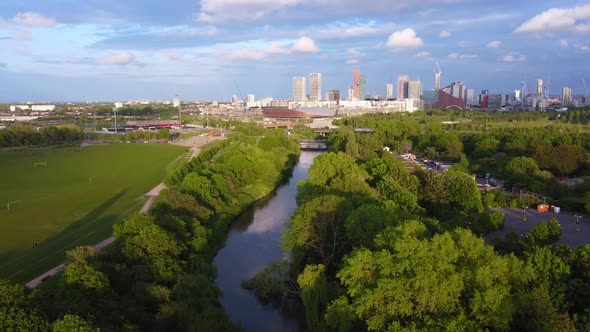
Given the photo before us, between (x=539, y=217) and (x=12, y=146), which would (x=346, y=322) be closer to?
(x=539, y=217)

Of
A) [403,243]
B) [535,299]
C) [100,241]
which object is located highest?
[403,243]

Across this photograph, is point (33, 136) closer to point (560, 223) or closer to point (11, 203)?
point (11, 203)

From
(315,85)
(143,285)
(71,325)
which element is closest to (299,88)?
(315,85)

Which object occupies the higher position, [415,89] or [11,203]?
[415,89]

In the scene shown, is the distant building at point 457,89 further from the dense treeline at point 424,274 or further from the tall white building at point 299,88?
the dense treeline at point 424,274

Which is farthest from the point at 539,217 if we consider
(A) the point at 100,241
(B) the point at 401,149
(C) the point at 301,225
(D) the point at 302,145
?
(D) the point at 302,145

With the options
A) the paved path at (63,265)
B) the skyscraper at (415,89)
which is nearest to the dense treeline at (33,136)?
the paved path at (63,265)
